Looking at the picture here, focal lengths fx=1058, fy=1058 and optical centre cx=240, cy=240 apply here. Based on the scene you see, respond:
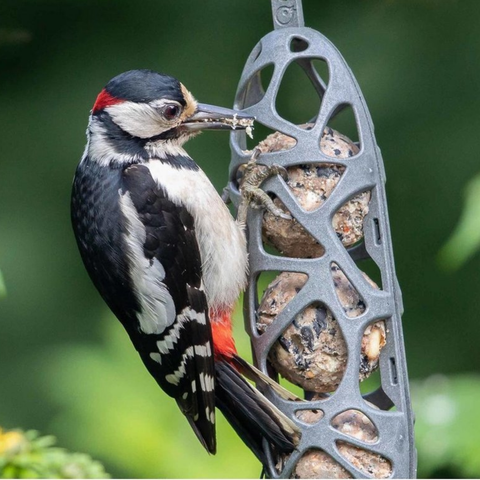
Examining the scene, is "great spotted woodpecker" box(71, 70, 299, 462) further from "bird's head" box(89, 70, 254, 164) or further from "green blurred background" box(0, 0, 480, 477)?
"green blurred background" box(0, 0, 480, 477)

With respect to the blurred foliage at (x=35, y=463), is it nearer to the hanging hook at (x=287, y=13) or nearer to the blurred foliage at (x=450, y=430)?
the hanging hook at (x=287, y=13)

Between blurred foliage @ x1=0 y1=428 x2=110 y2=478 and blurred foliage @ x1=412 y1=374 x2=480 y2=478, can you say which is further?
blurred foliage @ x1=412 y1=374 x2=480 y2=478

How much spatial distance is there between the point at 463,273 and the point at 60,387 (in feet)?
5.22

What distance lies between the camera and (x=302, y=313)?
93.4 inches

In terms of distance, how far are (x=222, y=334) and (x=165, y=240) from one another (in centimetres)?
30

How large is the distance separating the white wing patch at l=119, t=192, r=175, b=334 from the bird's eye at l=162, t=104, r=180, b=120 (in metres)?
0.22

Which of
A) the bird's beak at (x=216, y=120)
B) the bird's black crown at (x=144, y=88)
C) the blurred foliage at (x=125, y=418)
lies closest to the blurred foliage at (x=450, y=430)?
the blurred foliage at (x=125, y=418)

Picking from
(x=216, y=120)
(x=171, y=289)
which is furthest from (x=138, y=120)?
(x=171, y=289)

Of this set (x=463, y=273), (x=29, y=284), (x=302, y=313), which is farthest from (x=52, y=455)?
(x=463, y=273)

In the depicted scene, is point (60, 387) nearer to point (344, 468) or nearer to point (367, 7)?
point (344, 468)

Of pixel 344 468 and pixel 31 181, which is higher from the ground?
pixel 31 181

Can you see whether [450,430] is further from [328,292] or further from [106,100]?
[106,100]

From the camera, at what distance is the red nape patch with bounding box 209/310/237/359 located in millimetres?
2557

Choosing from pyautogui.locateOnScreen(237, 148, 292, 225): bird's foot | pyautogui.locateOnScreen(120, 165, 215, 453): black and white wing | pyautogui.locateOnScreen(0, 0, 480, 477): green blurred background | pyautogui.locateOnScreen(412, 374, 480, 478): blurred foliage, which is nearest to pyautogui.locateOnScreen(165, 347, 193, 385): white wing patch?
pyautogui.locateOnScreen(120, 165, 215, 453): black and white wing
